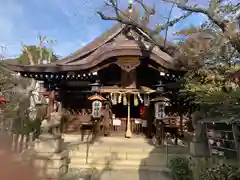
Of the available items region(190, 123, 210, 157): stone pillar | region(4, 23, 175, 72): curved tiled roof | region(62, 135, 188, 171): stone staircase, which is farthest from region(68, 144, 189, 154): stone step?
region(4, 23, 175, 72): curved tiled roof

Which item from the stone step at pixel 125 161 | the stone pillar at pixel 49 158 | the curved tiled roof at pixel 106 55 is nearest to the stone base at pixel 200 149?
the stone step at pixel 125 161

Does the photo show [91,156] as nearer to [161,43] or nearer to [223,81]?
[223,81]

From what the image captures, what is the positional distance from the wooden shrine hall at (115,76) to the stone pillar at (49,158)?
438cm

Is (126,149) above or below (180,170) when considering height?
above

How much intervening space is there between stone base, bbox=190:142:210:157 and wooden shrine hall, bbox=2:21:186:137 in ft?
9.33

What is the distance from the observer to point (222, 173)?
4703 millimetres

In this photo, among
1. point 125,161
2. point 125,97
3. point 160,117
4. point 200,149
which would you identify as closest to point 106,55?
point 125,97

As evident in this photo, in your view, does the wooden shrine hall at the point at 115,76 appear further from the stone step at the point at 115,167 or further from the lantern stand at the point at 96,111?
the stone step at the point at 115,167

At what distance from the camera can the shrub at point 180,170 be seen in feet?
19.2

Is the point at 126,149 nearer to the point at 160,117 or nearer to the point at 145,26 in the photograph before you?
the point at 160,117

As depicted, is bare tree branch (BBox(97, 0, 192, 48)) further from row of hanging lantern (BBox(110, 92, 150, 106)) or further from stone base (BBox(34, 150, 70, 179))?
stone base (BBox(34, 150, 70, 179))

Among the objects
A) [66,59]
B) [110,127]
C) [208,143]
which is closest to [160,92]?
[110,127]

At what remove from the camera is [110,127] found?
11.2 meters

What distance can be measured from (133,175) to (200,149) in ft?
6.77
